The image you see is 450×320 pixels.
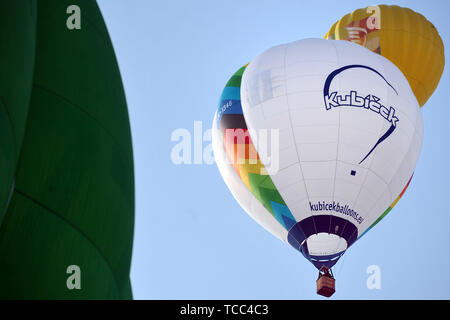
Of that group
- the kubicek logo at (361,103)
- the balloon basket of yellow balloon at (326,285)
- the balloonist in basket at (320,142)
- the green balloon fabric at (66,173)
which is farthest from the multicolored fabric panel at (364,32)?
the green balloon fabric at (66,173)

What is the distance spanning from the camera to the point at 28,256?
367 centimetres

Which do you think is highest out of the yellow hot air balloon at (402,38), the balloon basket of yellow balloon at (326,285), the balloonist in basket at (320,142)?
the yellow hot air balloon at (402,38)

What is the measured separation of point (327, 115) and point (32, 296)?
1051 cm

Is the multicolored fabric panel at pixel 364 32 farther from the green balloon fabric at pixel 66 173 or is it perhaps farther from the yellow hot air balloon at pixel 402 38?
the green balloon fabric at pixel 66 173

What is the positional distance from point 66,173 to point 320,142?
393 inches

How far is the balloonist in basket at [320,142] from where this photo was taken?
13375 mm

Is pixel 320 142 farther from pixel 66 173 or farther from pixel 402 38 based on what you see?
pixel 66 173

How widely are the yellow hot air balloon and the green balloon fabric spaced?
48.4 feet

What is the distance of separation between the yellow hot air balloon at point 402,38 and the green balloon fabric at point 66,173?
1475 cm

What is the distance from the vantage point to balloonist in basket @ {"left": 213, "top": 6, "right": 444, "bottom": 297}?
43.9 ft

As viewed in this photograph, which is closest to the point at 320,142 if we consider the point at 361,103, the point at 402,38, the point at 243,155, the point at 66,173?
the point at 361,103

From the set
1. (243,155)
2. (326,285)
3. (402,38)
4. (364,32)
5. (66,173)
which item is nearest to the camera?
(66,173)

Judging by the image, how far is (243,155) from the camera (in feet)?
47.6
